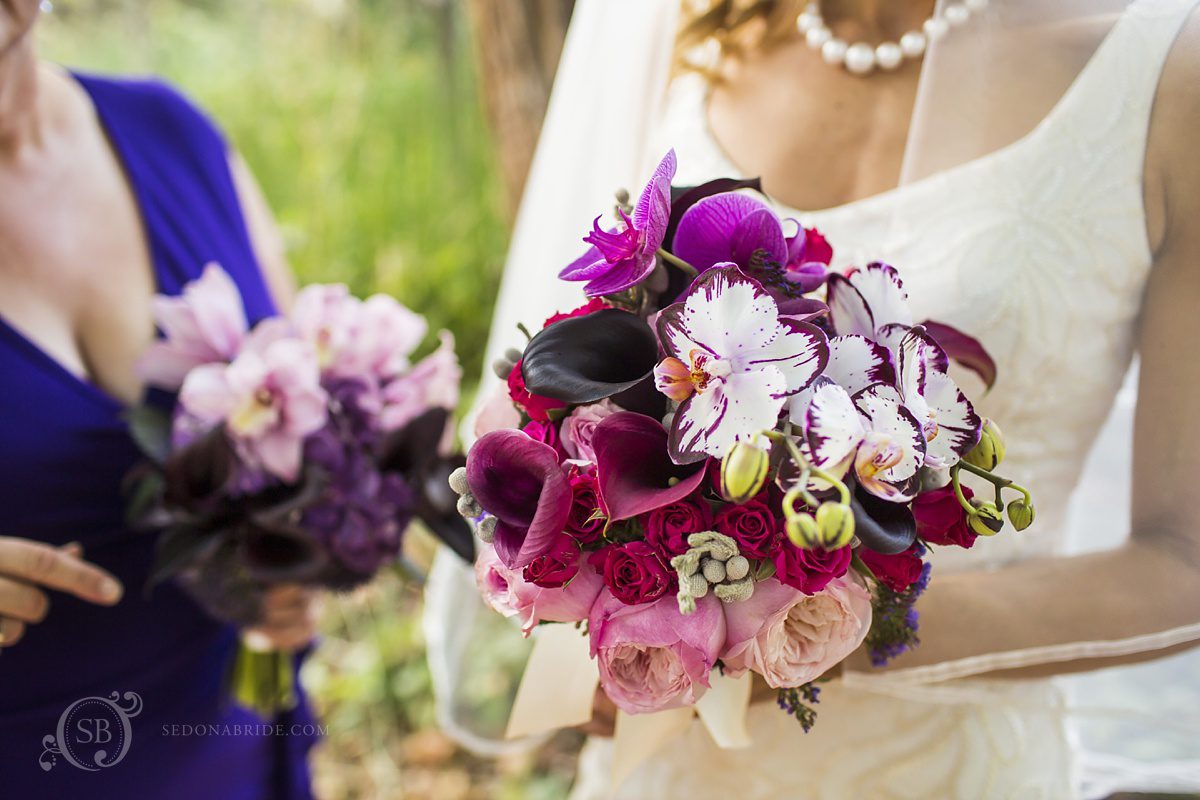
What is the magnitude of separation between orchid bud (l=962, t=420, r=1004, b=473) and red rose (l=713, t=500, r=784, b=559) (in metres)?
0.19

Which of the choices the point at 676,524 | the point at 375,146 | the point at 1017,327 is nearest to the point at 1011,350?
the point at 1017,327

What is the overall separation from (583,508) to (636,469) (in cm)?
6

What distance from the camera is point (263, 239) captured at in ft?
5.99

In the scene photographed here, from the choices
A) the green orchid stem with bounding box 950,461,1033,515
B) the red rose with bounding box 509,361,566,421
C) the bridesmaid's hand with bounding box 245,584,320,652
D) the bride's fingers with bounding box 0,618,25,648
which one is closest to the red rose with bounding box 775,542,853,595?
the green orchid stem with bounding box 950,461,1033,515

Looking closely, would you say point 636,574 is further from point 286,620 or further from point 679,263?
point 286,620

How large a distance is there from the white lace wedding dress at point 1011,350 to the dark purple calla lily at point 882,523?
0.42 meters

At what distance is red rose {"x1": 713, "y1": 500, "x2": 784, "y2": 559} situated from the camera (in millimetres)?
711

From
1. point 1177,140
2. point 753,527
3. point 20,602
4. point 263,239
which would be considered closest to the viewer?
point 753,527

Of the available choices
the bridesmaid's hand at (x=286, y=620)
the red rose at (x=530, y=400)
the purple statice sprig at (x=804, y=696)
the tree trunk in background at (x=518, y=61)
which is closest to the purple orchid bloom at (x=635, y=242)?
the red rose at (x=530, y=400)

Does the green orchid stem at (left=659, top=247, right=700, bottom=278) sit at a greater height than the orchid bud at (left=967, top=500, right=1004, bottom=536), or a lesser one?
greater

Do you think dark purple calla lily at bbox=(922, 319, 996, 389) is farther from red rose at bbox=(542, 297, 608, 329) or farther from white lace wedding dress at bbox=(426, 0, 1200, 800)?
red rose at bbox=(542, 297, 608, 329)

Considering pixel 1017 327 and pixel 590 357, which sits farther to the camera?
pixel 1017 327

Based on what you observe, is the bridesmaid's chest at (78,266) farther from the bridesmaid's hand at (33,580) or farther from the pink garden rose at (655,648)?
the pink garden rose at (655,648)

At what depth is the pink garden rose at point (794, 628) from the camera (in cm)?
77
